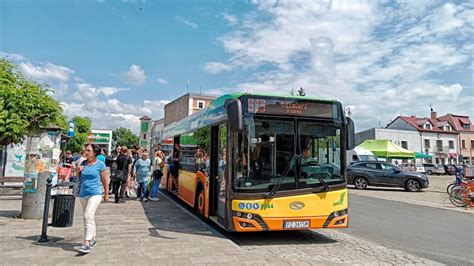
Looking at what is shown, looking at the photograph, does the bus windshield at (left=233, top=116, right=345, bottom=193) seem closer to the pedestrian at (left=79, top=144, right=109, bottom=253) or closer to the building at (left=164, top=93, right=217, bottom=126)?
the pedestrian at (left=79, top=144, right=109, bottom=253)

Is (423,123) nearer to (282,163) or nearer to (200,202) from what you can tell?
(200,202)

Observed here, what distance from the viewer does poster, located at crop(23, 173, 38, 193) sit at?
315 inches

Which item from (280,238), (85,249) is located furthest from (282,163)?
(85,249)

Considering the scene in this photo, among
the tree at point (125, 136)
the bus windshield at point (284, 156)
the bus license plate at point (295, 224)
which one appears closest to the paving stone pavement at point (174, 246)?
the bus license plate at point (295, 224)

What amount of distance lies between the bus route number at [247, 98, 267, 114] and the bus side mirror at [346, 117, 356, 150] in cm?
189

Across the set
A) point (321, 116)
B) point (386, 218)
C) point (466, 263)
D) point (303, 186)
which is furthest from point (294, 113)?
point (386, 218)

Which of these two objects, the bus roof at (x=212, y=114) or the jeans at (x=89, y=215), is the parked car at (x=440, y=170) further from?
the jeans at (x=89, y=215)

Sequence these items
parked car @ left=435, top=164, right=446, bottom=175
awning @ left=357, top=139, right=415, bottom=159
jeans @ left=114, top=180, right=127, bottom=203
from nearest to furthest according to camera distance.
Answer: jeans @ left=114, top=180, right=127, bottom=203 < awning @ left=357, top=139, right=415, bottom=159 < parked car @ left=435, top=164, right=446, bottom=175

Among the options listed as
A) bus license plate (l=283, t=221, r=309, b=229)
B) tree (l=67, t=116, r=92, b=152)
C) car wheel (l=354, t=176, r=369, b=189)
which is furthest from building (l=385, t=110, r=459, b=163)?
bus license plate (l=283, t=221, r=309, b=229)

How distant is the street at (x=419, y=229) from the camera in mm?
6809

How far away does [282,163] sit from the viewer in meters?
6.73

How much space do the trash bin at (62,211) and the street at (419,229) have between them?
6191 mm

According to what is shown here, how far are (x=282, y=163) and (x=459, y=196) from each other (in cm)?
1127

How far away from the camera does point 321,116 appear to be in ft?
23.6
